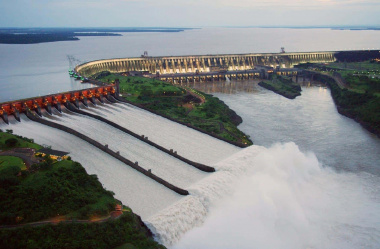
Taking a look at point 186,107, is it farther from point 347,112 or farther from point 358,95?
point 358,95

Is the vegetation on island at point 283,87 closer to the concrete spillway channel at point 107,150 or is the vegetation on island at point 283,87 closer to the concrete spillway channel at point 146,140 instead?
the concrete spillway channel at point 146,140

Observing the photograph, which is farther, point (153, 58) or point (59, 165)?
point (153, 58)

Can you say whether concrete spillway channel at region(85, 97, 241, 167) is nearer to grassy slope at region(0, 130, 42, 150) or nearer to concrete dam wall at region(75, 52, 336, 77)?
grassy slope at region(0, 130, 42, 150)

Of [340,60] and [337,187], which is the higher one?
[340,60]

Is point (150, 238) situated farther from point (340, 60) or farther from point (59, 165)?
point (340, 60)

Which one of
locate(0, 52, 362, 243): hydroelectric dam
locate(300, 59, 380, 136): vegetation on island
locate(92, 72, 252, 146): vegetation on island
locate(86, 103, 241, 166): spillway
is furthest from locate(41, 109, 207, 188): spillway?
locate(300, 59, 380, 136): vegetation on island

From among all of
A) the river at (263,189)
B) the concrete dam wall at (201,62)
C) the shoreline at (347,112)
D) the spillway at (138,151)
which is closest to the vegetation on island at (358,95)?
the shoreline at (347,112)

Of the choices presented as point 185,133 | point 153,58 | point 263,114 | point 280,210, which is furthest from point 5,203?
point 153,58
